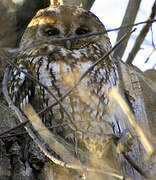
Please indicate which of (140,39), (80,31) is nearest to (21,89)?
(80,31)

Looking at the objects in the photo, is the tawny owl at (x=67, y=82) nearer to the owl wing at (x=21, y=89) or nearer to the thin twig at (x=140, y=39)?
the owl wing at (x=21, y=89)

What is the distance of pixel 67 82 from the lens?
8.11ft

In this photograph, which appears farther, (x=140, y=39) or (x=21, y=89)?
(x=140, y=39)

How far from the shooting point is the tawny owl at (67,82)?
100.0 inches

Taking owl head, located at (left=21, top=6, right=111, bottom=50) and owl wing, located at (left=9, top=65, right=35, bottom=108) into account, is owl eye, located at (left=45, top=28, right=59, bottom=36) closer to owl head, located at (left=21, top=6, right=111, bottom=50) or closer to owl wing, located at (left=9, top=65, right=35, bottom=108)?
owl head, located at (left=21, top=6, right=111, bottom=50)

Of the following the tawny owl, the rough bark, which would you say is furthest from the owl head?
the rough bark

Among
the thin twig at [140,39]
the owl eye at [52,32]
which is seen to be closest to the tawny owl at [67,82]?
the owl eye at [52,32]

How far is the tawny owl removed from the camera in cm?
254

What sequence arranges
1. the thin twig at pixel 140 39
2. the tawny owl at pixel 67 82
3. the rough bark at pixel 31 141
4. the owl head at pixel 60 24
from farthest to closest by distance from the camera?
the owl head at pixel 60 24 → the thin twig at pixel 140 39 → the tawny owl at pixel 67 82 → the rough bark at pixel 31 141

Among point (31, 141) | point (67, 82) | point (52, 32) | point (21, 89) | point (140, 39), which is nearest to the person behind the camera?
point (31, 141)

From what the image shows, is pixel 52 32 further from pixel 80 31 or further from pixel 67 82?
pixel 67 82

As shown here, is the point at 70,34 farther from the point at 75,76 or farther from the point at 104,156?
the point at 104,156

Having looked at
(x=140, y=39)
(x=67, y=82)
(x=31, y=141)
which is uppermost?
(x=140, y=39)

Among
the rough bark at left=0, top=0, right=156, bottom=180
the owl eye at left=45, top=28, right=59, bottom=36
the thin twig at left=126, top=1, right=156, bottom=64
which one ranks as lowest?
the rough bark at left=0, top=0, right=156, bottom=180
